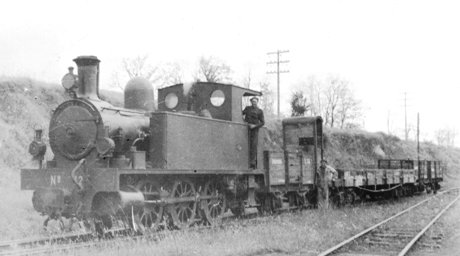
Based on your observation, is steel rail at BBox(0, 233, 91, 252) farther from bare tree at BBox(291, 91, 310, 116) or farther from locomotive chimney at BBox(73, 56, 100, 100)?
bare tree at BBox(291, 91, 310, 116)

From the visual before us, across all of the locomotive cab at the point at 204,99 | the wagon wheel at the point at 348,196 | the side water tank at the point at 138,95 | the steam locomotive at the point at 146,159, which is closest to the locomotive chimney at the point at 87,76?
the steam locomotive at the point at 146,159

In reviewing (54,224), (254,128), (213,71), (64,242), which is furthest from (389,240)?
(213,71)

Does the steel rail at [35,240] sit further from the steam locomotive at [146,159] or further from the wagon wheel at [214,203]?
the wagon wheel at [214,203]

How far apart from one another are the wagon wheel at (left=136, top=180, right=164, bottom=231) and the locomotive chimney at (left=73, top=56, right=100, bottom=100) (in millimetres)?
1809

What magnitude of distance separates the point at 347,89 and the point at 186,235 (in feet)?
160

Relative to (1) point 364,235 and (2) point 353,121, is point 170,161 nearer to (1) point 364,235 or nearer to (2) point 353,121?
(1) point 364,235

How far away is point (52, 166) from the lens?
9055 millimetres

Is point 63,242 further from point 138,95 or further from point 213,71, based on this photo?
point 213,71

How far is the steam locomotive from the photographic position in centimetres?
800

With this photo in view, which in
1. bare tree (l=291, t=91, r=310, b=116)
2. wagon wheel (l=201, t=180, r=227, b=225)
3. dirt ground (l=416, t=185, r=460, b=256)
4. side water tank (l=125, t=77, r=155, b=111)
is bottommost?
dirt ground (l=416, t=185, r=460, b=256)

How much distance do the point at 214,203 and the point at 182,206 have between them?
117 centimetres

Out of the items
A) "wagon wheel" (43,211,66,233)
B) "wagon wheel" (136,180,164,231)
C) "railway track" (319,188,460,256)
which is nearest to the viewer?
"railway track" (319,188,460,256)

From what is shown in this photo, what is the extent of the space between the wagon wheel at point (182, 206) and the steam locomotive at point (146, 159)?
19 mm

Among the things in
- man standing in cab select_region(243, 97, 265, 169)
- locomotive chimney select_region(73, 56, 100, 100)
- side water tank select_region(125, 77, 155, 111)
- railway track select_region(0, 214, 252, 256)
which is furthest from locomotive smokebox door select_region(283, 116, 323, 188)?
locomotive chimney select_region(73, 56, 100, 100)
